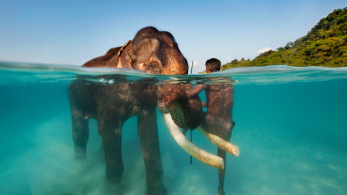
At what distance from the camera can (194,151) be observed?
9.84ft

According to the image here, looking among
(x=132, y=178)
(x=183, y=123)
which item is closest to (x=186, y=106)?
(x=183, y=123)

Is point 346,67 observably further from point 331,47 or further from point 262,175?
point 262,175

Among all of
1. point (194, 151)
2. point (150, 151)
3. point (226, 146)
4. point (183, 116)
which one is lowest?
point (150, 151)

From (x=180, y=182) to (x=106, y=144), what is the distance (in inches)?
167

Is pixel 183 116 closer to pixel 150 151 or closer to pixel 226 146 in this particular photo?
pixel 226 146

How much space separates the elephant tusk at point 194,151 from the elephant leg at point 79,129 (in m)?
4.55

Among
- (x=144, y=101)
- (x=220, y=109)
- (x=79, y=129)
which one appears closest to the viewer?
(x=144, y=101)

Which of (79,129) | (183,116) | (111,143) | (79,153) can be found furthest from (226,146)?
(79,153)

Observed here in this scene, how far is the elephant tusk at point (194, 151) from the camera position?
2.80 m

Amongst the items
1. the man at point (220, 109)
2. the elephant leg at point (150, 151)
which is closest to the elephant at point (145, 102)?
the elephant leg at point (150, 151)

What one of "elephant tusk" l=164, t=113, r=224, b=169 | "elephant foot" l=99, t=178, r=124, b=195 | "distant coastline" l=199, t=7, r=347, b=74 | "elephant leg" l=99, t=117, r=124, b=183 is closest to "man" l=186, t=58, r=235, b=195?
"elephant tusk" l=164, t=113, r=224, b=169

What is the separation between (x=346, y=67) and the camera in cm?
844

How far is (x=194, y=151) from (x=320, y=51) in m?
9.29

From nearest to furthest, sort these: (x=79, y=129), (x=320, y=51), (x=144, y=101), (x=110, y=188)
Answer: (x=144, y=101) → (x=110, y=188) → (x=79, y=129) → (x=320, y=51)
